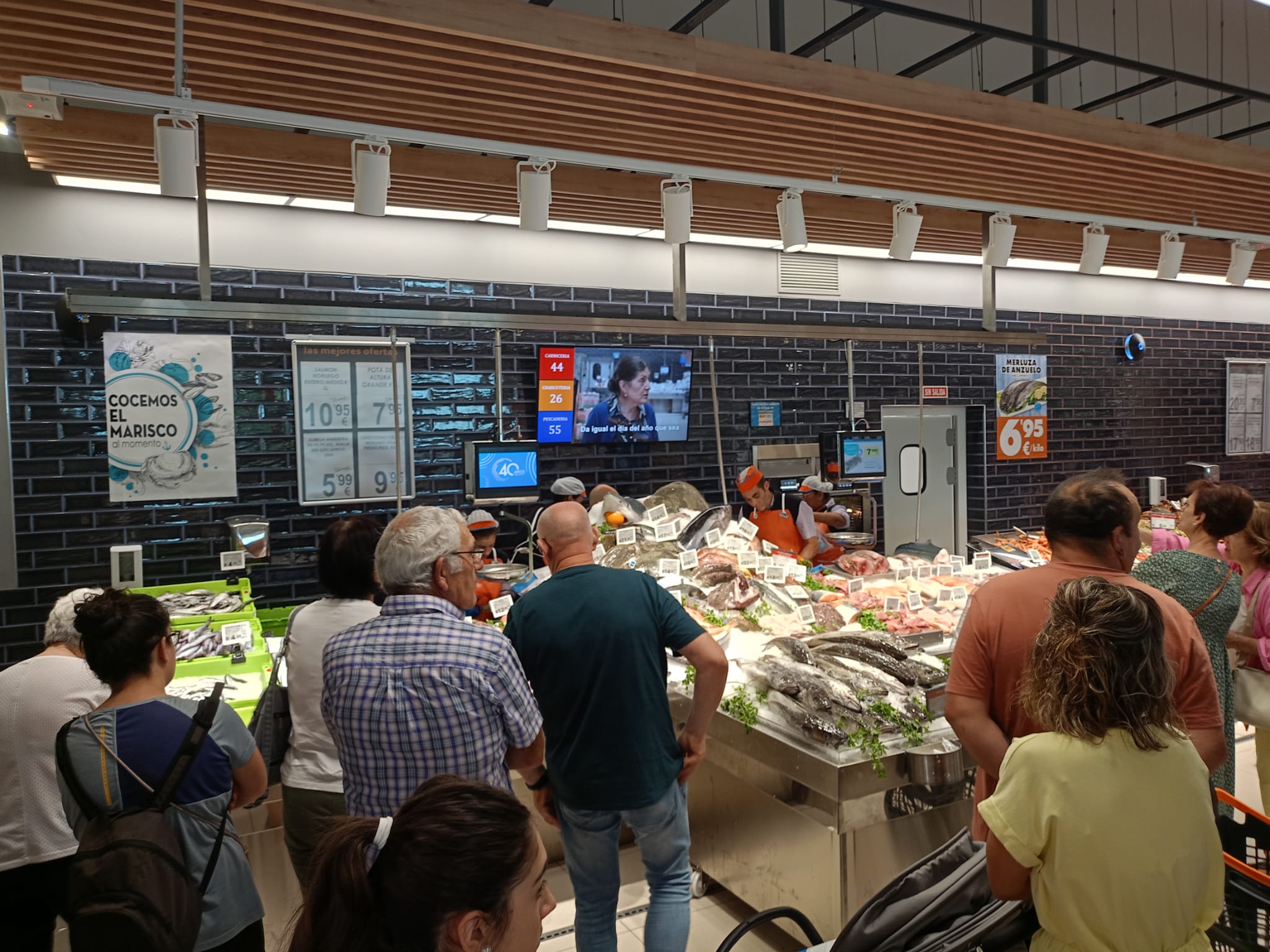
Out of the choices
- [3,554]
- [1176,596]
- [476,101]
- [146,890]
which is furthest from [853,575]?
[3,554]

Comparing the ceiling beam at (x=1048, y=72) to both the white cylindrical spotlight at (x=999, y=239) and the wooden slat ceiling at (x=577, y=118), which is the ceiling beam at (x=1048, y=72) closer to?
the wooden slat ceiling at (x=577, y=118)

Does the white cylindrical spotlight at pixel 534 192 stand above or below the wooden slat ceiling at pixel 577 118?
below

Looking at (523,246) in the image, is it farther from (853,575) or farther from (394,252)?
(853,575)

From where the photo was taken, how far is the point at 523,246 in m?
6.98

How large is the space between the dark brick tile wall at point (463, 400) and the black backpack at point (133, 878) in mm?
2585

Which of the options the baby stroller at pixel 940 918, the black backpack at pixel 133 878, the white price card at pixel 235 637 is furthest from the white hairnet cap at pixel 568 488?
the baby stroller at pixel 940 918

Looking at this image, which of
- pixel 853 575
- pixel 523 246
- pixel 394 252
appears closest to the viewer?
pixel 853 575

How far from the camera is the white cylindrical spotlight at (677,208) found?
4.19 meters

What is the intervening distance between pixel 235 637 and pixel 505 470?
2.52 m

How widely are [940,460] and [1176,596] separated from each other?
20.0 ft

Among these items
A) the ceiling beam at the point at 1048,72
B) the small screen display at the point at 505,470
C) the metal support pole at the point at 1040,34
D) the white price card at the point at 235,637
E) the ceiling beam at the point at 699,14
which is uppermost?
the metal support pole at the point at 1040,34

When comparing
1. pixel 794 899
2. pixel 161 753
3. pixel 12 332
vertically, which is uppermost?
pixel 12 332

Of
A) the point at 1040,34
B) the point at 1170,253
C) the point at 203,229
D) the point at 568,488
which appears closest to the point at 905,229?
the point at 1040,34

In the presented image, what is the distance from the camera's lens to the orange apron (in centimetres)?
603
